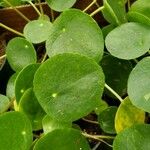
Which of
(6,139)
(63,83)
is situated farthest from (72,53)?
(6,139)

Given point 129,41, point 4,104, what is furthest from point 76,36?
point 4,104

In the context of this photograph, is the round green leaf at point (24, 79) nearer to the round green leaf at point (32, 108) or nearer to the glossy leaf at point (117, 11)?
the round green leaf at point (32, 108)

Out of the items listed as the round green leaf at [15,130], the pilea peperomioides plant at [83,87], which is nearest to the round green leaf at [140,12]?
the pilea peperomioides plant at [83,87]

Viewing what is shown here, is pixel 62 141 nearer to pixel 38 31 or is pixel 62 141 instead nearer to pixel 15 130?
pixel 15 130

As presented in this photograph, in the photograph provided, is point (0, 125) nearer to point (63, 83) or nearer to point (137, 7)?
point (63, 83)

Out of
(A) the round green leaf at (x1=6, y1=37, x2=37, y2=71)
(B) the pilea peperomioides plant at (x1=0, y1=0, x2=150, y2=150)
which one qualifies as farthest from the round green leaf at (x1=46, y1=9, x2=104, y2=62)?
(A) the round green leaf at (x1=6, y1=37, x2=37, y2=71)

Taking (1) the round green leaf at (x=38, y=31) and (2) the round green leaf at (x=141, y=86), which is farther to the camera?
(1) the round green leaf at (x=38, y=31)

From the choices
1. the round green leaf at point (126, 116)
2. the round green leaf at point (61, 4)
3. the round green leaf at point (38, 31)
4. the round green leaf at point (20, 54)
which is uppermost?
the round green leaf at point (61, 4)
